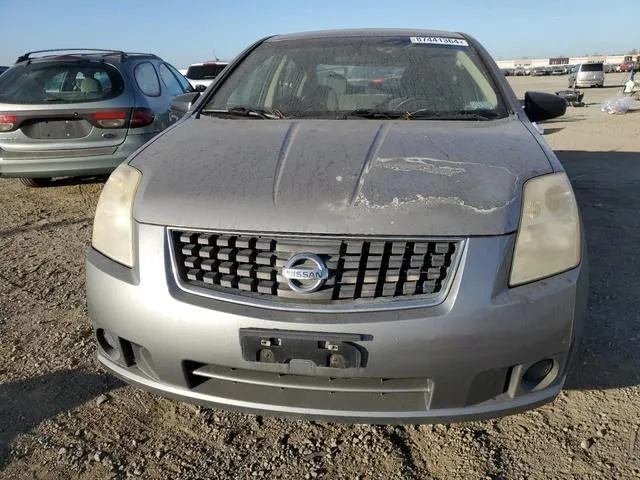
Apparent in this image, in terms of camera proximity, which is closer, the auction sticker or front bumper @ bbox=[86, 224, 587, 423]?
front bumper @ bbox=[86, 224, 587, 423]

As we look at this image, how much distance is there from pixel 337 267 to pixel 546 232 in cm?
72

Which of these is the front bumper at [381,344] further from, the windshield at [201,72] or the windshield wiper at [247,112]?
the windshield at [201,72]

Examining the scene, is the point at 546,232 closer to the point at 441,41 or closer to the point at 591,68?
the point at 441,41

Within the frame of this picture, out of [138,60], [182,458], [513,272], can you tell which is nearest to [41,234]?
[138,60]

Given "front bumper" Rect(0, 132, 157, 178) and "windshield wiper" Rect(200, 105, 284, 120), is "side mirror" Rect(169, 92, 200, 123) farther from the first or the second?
"front bumper" Rect(0, 132, 157, 178)

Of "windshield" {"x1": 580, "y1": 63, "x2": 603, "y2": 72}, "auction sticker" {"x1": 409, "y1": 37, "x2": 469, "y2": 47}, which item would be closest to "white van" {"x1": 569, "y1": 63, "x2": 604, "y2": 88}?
"windshield" {"x1": 580, "y1": 63, "x2": 603, "y2": 72}

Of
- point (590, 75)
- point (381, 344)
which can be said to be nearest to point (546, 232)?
point (381, 344)

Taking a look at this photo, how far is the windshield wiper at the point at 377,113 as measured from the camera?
107 inches

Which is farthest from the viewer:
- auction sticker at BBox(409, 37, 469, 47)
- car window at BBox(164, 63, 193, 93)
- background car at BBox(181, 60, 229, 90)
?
background car at BBox(181, 60, 229, 90)

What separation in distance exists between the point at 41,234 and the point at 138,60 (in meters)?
2.41

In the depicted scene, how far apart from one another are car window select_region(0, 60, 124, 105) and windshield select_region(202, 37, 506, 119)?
2.64m

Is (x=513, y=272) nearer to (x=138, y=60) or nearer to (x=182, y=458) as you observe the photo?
(x=182, y=458)

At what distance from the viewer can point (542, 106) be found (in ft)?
10.6

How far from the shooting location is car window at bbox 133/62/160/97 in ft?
A: 18.9
